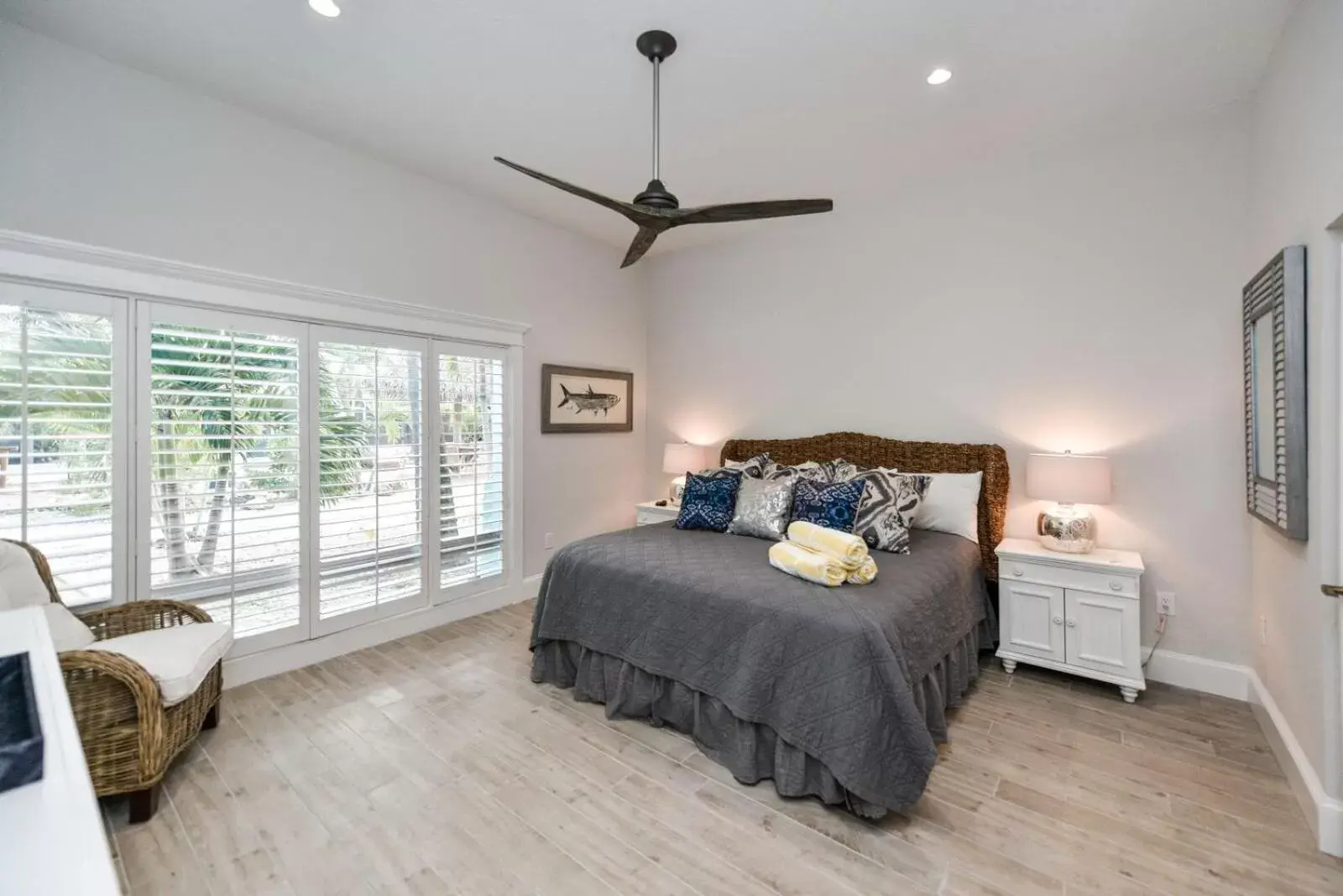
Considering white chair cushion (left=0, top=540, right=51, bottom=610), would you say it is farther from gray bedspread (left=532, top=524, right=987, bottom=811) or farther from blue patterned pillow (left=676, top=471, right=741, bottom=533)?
blue patterned pillow (left=676, top=471, right=741, bottom=533)

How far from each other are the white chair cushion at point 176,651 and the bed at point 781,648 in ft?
4.49

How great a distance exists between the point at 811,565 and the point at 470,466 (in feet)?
8.44

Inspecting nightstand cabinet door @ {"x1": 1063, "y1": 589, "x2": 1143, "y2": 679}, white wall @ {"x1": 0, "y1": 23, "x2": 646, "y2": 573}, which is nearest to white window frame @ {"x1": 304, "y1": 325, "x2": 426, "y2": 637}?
white wall @ {"x1": 0, "y1": 23, "x2": 646, "y2": 573}

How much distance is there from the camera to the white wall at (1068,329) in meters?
2.88

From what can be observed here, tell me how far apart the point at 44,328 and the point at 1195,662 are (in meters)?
5.62

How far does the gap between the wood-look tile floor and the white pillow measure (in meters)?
0.98

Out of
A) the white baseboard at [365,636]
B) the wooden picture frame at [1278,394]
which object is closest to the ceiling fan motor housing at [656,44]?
the wooden picture frame at [1278,394]

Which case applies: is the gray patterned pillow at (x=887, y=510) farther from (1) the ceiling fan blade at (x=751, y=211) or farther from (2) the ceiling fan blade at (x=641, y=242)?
(2) the ceiling fan blade at (x=641, y=242)

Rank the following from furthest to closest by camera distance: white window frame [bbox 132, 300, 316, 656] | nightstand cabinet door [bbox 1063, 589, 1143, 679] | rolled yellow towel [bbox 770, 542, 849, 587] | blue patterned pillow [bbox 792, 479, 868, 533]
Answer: blue patterned pillow [bbox 792, 479, 868, 533], nightstand cabinet door [bbox 1063, 589, 1143, 679], white window frame [bbox 132, 300, 316, 656], rolled yellow towel [bbox 770, 542, 849, 587]

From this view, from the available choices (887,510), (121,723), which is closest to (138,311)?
(121,723)

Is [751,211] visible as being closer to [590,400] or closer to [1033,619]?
Answer: [1033,619]

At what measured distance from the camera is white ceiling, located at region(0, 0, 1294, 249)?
2.22 m

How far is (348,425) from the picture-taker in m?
3.33

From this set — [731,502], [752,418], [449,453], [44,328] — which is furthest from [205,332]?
[752,418]
